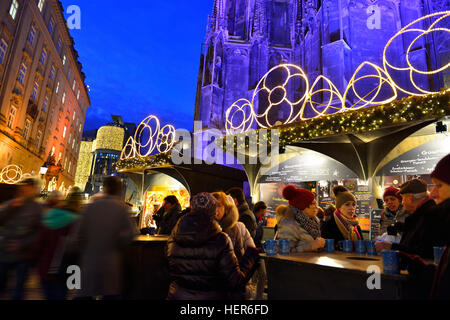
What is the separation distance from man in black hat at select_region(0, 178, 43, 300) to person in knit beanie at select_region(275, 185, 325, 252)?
12.1 feet

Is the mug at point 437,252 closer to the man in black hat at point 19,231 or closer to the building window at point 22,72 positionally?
the man in black hat at point 19,231

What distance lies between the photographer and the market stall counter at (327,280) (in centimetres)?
211

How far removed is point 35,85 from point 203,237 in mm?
27507

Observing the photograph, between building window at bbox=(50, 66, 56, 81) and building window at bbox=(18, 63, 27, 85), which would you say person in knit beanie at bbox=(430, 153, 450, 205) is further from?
building window at bbox=(50, 66, 56, 81)

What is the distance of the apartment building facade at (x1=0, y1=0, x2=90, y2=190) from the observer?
1800cm

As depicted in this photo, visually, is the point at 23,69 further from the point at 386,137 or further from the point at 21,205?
the point at 386,137

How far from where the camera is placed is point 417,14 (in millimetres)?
15508

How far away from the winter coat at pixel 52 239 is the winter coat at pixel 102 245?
104 cm

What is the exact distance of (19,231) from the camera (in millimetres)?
3852

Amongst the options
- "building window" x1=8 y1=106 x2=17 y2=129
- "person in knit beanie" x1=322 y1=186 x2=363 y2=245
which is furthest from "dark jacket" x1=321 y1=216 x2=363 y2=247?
"building window" x1=8 y1=106 x2=17 y2=129

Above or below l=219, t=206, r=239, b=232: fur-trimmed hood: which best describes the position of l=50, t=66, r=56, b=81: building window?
above

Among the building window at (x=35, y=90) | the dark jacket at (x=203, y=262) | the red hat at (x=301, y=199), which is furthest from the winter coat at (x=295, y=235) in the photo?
the building window at (x=35, y=90)

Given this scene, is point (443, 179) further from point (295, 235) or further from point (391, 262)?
point (295, 235)

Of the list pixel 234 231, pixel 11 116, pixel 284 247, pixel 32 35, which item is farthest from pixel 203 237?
pixel 32 35
